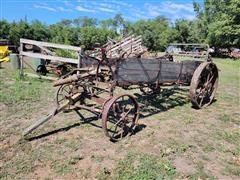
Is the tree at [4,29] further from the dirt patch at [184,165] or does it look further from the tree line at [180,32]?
the dirt patch at [184,165]

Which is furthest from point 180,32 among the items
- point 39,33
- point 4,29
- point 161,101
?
point 161,101

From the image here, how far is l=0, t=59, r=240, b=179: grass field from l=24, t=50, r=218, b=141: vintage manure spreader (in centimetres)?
33

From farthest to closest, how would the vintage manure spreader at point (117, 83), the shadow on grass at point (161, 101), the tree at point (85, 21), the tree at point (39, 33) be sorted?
the tree at point (85, 21), the tree at point (39, 33), the shadow on grass at point (161, 101), the vintage manure spreader at point (117, 83)

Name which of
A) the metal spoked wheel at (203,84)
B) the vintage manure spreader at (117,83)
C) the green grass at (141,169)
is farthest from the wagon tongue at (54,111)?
the metal spoked wheel at (203,84)

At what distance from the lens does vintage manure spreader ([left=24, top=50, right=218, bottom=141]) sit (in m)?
5.61

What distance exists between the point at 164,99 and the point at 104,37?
54.7 m

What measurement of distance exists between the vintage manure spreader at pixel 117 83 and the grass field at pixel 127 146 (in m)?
0.33

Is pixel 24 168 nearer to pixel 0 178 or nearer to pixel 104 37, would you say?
pixel 0 178

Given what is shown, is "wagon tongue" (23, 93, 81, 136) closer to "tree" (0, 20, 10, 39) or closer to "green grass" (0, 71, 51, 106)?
"green grass" (0, 71, 51, 106)

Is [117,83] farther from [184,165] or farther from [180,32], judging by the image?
[180,32]

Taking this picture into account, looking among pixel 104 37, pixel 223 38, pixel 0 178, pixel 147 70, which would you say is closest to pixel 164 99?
pixel 147 70

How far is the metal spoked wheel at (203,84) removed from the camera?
7.40 m

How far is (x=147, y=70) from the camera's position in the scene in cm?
643

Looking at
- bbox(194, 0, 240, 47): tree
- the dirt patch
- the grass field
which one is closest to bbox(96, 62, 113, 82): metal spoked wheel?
the grass field
